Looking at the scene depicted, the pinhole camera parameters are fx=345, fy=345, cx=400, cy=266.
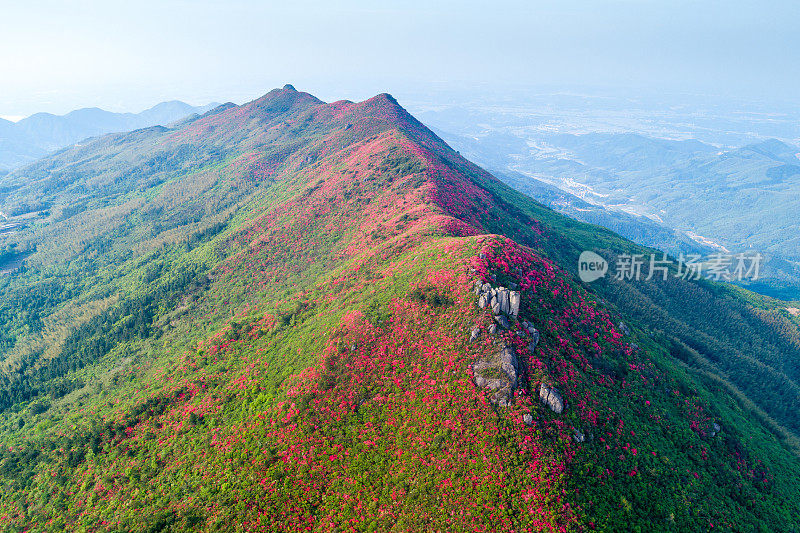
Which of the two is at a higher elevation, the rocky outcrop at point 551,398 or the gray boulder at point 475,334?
the gray boulder at point 475,334

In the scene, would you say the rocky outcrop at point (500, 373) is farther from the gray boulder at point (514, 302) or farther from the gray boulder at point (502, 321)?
the gray boulder at point (514, 302)

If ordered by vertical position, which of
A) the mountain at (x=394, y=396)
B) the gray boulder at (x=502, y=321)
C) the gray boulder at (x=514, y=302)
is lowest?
the mountain at (x=394, y=396)

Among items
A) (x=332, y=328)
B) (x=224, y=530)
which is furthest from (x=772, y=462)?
(x=224, y=530)

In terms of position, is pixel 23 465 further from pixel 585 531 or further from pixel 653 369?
pixel 653 369

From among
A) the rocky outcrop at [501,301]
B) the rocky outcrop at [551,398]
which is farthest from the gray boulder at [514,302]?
the rocky outcrop at [551,398]

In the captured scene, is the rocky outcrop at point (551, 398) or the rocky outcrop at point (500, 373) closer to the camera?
the rocky outcrop at point (551, 398)

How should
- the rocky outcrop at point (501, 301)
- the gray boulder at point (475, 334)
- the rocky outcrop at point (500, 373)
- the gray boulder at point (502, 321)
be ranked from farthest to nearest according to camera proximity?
the rocky outcrop at point (501, 301), the gray boulder at point (502, 321), the gray boulder at point (475, 334), the rocky outcrop at point (500, 373)

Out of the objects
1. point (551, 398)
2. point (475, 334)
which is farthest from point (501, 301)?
point (551, 398)

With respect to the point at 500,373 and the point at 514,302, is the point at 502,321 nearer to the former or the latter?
the point at 514,302
